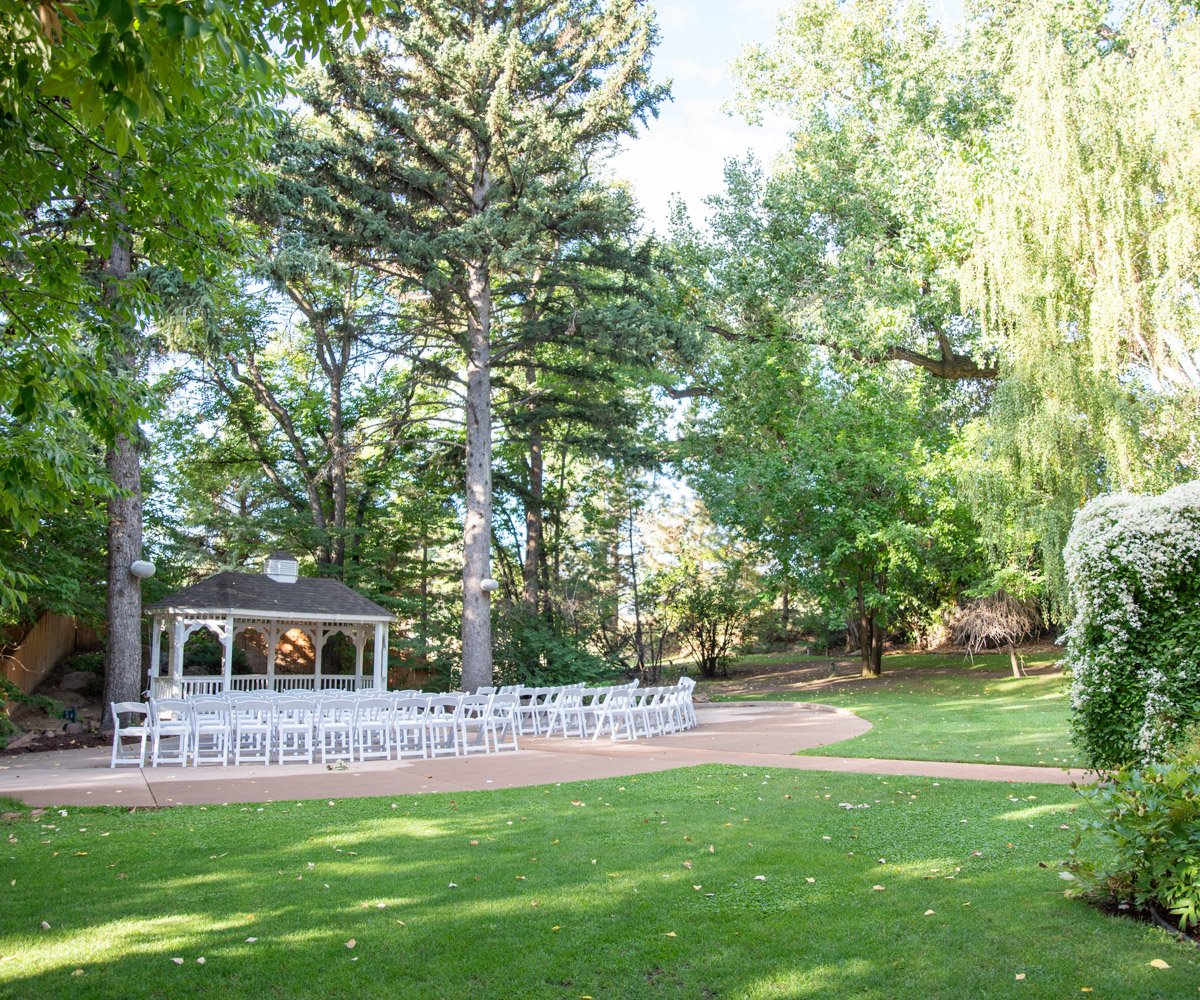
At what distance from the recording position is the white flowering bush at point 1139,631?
7.01 meters

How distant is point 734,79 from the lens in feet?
106

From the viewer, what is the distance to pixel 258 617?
59.5 feet

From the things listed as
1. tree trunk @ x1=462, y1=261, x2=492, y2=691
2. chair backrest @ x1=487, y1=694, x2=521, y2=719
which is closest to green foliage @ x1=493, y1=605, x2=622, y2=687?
tree trunk @ x1=462, y1=261, x2=492, y2=691

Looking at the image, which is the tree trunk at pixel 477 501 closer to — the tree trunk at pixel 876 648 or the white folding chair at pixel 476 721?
the white folding chair at pixel 476 721

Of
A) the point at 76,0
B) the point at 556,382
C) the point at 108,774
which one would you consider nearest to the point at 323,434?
the point at 556,382

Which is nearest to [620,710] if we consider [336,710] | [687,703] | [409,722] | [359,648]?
[687,703]

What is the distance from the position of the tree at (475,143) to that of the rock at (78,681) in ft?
29.3

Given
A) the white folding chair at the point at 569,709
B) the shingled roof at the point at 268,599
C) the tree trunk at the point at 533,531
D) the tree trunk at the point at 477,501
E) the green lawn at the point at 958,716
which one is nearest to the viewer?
the green lawn at the point at 958,716

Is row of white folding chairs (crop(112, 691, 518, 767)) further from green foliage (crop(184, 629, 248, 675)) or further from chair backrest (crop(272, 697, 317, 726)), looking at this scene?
green foliage (crop(184, 629, 248, 675))

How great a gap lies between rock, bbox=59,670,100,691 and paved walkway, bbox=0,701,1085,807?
740 centimetres

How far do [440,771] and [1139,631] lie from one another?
7934 millimetres

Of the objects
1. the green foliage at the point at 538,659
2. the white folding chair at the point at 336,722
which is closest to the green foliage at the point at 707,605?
the green foliage at the point at 538,659

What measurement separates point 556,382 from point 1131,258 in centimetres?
1744

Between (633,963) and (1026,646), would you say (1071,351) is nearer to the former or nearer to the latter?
(633,963)
